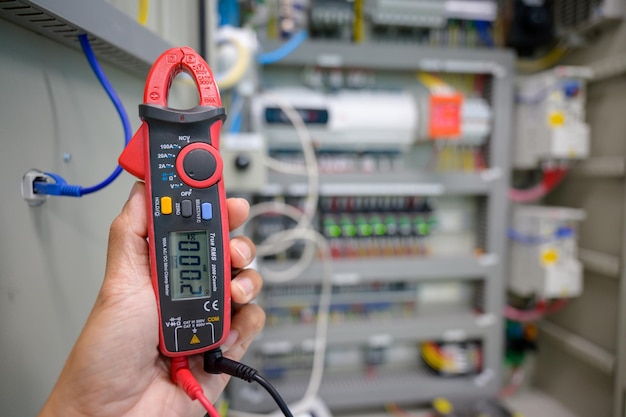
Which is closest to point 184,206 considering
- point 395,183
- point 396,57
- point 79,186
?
point 79,186

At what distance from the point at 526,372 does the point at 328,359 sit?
1.04 metres

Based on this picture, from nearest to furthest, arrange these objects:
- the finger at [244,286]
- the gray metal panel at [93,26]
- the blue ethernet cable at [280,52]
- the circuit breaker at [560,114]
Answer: the gray metal panel at [93,26]
the finger at [244,286]
the blue ethernet cable at [280,52]
the circuit breaker at [560,114]

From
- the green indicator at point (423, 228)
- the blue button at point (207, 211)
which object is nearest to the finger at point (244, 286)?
the blue button at point (207, 211)

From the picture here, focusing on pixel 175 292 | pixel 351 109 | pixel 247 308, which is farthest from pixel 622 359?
pixel 175 292

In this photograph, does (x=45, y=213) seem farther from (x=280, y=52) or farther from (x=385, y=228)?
(x=385, y=228)

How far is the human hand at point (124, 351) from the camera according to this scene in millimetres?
438

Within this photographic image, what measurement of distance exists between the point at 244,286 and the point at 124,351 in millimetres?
173

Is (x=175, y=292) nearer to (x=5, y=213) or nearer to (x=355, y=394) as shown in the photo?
(x=5, y=213)

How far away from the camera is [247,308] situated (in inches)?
24.2

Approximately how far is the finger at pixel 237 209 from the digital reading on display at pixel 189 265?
7cm

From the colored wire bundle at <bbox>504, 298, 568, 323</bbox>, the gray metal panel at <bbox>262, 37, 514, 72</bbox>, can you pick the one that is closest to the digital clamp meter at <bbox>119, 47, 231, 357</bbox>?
the gray metal panel at <bbox>262, 37, 514, 72</bbox>

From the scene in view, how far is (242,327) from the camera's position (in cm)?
60

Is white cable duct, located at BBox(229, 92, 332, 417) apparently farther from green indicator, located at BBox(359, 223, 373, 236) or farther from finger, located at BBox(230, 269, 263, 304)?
finger, located at BBox(230, 269, 263, 304)

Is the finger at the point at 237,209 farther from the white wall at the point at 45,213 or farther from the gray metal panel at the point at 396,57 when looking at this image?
the gray metal panel at the point at 396,57
